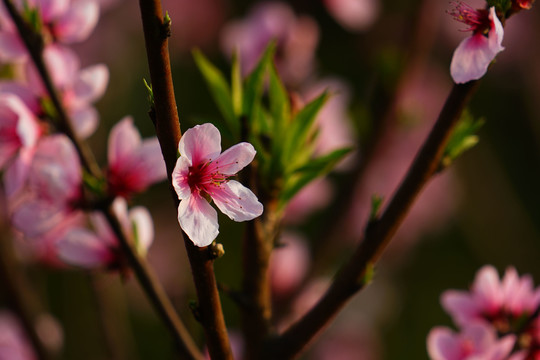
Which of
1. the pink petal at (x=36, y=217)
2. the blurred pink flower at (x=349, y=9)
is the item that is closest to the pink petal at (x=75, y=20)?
the pink petal at (x=36, y=217)

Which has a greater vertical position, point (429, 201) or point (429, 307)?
point (429, 201)

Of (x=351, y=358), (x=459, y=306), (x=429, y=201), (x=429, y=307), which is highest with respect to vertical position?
(x=459, y=306)

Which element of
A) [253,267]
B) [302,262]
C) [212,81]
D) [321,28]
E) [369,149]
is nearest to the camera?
[253,267]

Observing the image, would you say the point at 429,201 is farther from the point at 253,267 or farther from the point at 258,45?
the point at 253,267

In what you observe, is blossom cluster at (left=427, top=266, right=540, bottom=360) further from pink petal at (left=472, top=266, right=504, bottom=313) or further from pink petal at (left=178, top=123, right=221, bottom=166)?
pink petal at (left=178, top=123, right=221, bottom=166)

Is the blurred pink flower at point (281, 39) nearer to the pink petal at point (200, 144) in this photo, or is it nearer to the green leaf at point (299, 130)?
the green leaf at point (299, 130)

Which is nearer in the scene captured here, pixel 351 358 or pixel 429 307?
pixel 351 358

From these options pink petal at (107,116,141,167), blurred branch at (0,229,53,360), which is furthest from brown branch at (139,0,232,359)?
blurred branch at (0,229,53,360)

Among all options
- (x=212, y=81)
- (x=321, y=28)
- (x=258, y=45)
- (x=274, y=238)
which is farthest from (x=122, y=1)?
(x=274, y=238)
